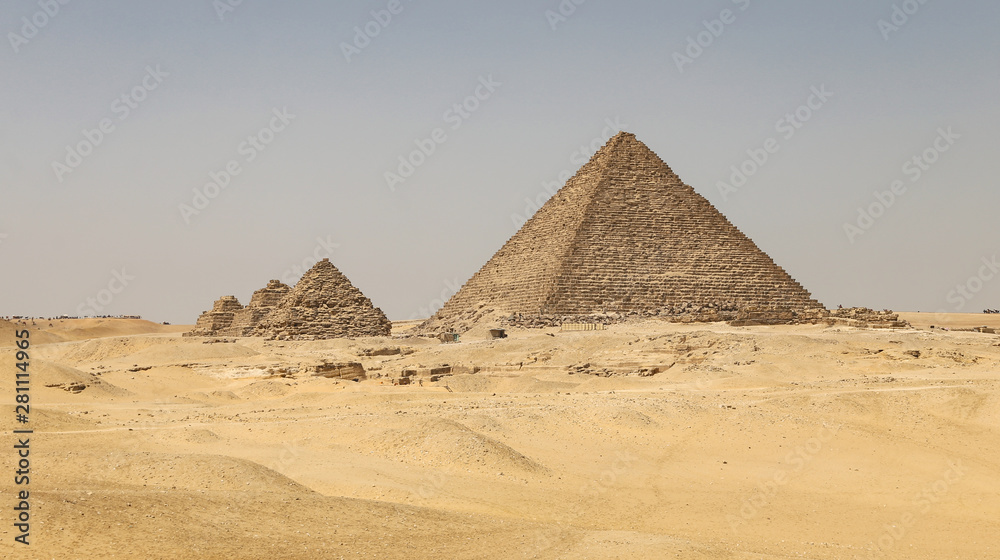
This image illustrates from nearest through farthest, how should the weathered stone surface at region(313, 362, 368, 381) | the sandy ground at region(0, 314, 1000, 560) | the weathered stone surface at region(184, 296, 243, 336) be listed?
the sandy ground at region(0, 314, 1000, 560), the weathered stone surface at region(313, 362, 368, 381), the weathered stone surface at region(184, 296, 243, 336)

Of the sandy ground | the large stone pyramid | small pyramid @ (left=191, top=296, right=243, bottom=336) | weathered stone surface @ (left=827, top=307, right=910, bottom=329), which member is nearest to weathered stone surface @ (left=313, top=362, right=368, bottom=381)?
the sandy ground

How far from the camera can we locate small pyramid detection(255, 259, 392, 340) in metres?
40.2

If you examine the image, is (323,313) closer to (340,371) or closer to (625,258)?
(340,371)

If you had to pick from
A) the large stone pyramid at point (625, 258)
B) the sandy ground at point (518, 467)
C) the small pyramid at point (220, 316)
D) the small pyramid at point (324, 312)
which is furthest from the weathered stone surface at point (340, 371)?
the small pyramid at point (220, 316)

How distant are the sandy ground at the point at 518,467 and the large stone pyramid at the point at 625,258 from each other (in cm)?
3158

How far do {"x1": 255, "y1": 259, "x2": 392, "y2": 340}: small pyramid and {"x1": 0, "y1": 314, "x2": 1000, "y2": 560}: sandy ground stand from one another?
19252 millimetres

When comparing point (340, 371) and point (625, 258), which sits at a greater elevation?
point (625, 258)

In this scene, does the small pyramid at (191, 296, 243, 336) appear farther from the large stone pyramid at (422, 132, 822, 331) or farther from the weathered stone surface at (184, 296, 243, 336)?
the large stone pyramid at (422, 132, 822, 331)

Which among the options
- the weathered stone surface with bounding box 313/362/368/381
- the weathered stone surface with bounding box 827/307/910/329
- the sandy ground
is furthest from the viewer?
the weathered stone surface with bounding box 827/307/910/329

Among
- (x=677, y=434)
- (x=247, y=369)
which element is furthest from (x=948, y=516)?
(x=247, y=369)

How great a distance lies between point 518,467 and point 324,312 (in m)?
32.0

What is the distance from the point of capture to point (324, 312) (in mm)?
41125

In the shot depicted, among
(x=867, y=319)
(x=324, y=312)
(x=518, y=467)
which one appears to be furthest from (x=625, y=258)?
(x=518, y=467)

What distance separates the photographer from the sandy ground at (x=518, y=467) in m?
6.61
